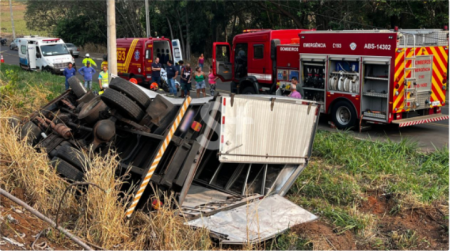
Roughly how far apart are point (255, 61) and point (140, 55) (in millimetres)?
7079

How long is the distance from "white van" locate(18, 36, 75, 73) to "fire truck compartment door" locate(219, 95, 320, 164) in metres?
22.7

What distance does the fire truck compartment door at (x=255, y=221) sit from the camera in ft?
20.3

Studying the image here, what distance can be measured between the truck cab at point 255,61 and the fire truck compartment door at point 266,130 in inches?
285

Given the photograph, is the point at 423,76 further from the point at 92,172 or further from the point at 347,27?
the point at 347,27

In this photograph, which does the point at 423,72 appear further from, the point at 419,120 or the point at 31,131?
the point at 31,131

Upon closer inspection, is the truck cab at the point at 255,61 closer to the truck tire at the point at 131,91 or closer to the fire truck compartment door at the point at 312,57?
the fire truck compartment door at the point at 312,57

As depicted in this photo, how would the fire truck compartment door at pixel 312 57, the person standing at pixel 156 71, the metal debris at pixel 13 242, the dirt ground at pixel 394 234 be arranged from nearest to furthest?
the metal debris at pixel 13 242 → the dirt ground at pixel 394 234 → the fire truck compartment door at pixel 312 57 → the person standing at pixel 156 71

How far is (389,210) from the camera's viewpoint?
7445mm

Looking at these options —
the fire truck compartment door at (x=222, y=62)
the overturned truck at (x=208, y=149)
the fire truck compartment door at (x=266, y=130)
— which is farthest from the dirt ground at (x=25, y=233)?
the fire truck compartment door at (x=222, y=62)

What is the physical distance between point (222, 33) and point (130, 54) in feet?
43.7

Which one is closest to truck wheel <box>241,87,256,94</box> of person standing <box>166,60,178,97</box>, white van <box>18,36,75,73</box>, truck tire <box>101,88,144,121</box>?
person standing <box>166,60,178,97</box>

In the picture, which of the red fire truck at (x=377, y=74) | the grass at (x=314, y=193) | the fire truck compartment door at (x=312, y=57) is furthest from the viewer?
the fire truck compartment door at (x=312, y=57)

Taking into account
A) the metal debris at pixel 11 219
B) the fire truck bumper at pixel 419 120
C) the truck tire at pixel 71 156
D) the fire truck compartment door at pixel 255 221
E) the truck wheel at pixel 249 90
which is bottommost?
the fire truck compartment door at pixel 255 221

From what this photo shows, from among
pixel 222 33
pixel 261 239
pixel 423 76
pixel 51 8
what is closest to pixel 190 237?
pixel 261 239
